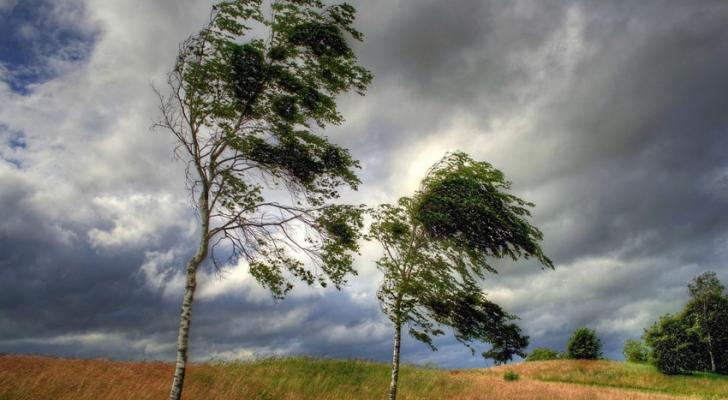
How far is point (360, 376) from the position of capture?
21250 mm

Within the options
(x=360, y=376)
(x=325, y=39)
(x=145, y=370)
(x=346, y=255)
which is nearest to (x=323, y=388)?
(x=360, y=376)

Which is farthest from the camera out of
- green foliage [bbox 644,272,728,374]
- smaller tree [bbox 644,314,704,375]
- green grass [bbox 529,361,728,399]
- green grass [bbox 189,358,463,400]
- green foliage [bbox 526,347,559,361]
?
green foliage [bbox 526,347,559,361]

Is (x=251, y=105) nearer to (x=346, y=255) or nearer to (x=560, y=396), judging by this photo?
(x=346, y=255)

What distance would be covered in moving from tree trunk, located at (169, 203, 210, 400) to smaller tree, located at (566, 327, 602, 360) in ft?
140

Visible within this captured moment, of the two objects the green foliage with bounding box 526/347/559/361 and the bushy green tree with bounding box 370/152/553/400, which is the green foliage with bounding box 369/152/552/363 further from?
the green foliage with bounding box 526/347/559/361

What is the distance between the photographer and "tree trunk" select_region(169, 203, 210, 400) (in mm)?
10078

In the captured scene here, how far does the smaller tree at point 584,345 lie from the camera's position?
138 ft

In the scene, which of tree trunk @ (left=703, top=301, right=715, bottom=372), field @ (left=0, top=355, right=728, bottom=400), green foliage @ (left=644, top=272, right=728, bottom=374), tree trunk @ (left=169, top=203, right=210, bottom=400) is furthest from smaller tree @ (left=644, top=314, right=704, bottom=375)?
tree trunk @ (left=169, top=203, right=210, bottom=400)

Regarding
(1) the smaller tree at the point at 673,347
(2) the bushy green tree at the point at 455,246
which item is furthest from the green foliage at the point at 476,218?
(1) the smaller tree at the point at 673,347

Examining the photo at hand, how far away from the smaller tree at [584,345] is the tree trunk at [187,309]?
1680 inches

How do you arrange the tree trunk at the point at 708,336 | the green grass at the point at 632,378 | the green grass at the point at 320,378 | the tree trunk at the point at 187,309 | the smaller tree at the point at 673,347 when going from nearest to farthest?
the tree trunk at the point at 187,309 → the green grass at the point at 320,378 → the green grass at the point at 632,378 → the smaller tree at the point at 673,347 → the tree trunk at the point at 708,336

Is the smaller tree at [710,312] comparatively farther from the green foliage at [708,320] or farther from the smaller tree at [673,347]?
the smaller tree at [673,347]

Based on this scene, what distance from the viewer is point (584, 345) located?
42.7 m

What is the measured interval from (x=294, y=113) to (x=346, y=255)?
4545 millimetres
